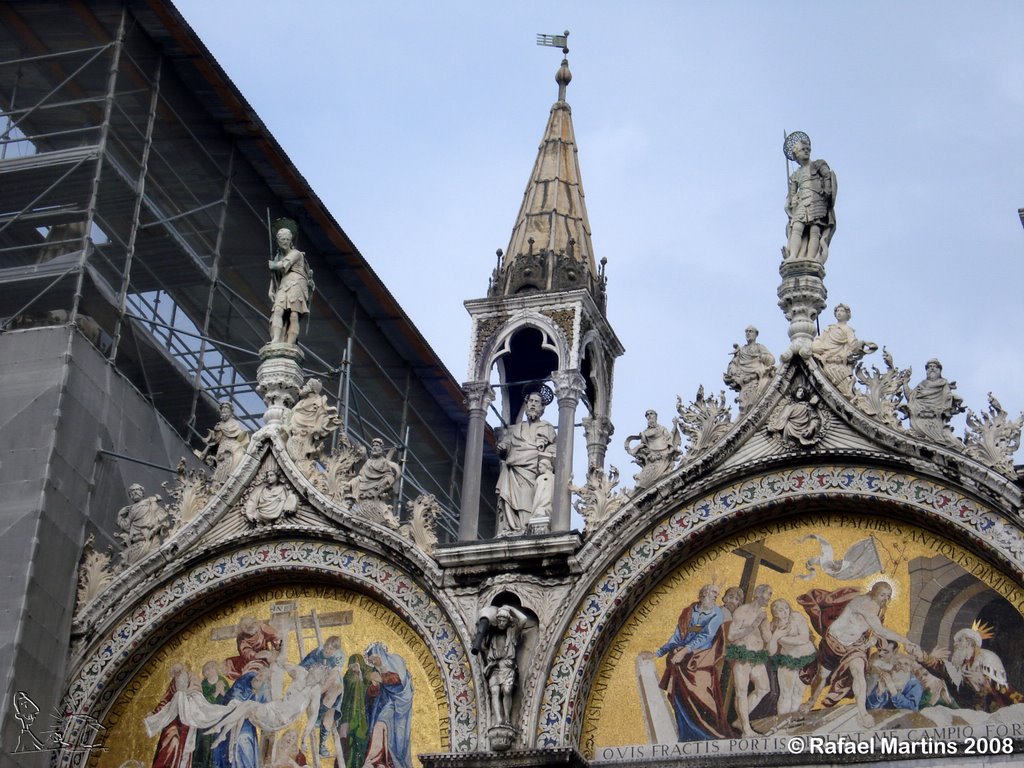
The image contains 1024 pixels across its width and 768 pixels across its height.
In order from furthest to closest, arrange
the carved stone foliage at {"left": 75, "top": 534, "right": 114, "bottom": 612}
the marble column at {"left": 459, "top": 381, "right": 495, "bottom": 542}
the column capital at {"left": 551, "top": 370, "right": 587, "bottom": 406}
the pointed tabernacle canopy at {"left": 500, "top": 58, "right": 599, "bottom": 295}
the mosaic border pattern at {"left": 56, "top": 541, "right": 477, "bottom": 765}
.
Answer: the pointed tabernacle canopy at {"left": 500, "top": 58, "right": 599, "bottom": 295}
the column capital at {"left": 551, "top": 370, "right": 587, "bottom": 406}
the marble column at {"left": 459, "top": 381, "right": 495, "bottom": 542}
the carved stone foliage at {"left": 75, "top": 534, "right": 114, "bottom": 612}
the mosaic border pattern at {"left": 56, "top": 541, "right": 477, "bottom": 765}

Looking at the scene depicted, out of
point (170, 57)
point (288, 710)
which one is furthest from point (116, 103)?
point (288, 710)

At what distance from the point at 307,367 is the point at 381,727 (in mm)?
8394

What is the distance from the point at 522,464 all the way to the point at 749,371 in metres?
2.43

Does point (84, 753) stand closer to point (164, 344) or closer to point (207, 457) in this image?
point (207, 457)

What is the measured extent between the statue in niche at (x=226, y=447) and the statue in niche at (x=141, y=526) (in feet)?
1.74

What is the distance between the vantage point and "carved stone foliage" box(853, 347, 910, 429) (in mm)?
15609

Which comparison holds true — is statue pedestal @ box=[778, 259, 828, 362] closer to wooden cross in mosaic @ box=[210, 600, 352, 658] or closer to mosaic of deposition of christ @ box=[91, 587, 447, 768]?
mosaic of deposition of christ @ box=[91, 587, 447, 768]

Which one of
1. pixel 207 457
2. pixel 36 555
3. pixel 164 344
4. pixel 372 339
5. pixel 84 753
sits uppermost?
pixel 372 339

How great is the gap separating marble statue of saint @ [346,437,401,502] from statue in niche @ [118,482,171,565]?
1.63 meters

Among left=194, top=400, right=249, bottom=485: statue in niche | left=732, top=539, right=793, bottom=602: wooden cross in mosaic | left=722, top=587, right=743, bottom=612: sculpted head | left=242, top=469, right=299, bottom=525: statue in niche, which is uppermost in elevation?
left=194, top=400, right=249, bottom=485: statue in niche

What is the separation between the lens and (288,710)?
16469mm

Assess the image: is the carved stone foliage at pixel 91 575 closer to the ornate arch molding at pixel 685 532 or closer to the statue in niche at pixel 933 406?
the ornate arch molding at pixel 685 532

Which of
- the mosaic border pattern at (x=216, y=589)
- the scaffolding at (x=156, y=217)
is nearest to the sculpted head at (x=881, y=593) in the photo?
the mosaic border pattern at (x=216, y=589)

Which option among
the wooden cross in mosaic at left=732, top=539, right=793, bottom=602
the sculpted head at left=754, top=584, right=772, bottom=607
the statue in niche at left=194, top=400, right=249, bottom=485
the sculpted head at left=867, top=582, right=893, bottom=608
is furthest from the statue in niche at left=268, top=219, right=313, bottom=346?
the sculpted head at left=867, top=582, right=893, bottom=608
